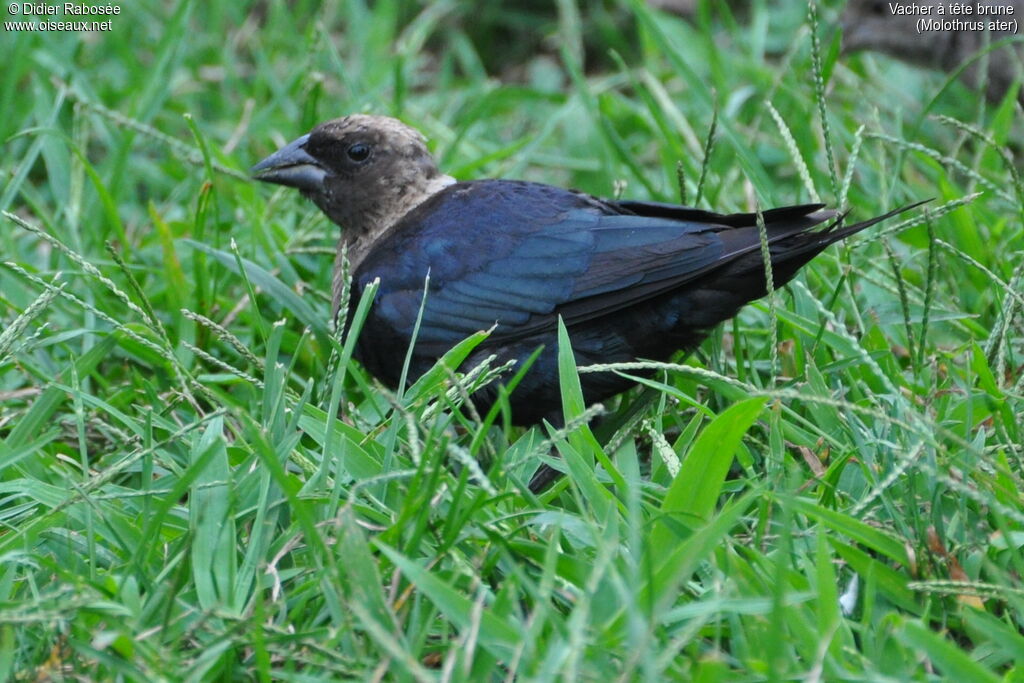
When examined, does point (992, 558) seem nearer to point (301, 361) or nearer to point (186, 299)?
point (301, 361)

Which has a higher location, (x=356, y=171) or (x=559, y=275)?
(x=356, y=171)

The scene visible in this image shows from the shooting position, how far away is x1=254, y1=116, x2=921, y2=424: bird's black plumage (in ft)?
10.1

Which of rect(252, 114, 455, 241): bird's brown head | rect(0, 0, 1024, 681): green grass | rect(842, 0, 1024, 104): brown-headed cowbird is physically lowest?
rect(0, 0, 1024, 681): green grass


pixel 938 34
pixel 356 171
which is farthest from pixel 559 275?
pixel 938 34

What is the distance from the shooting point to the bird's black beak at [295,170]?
12.8 ft

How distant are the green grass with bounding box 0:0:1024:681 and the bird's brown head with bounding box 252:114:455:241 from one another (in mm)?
171

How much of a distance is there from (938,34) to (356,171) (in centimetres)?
260

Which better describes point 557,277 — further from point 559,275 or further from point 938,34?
point 938,34

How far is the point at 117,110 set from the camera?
196 inches

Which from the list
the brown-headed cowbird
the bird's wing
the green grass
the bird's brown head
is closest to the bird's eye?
the bird's brown head

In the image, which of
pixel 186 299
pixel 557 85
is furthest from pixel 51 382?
pixel 557 85

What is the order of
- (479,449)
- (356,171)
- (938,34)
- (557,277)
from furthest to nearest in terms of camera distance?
1. (938,34)
2. (356,171)
3. (557,277)
4. (479,449)

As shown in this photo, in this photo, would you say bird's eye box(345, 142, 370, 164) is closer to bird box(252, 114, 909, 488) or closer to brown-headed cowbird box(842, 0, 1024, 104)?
bird box(252, 114, 909, 488)

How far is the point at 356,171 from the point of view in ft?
12.8
